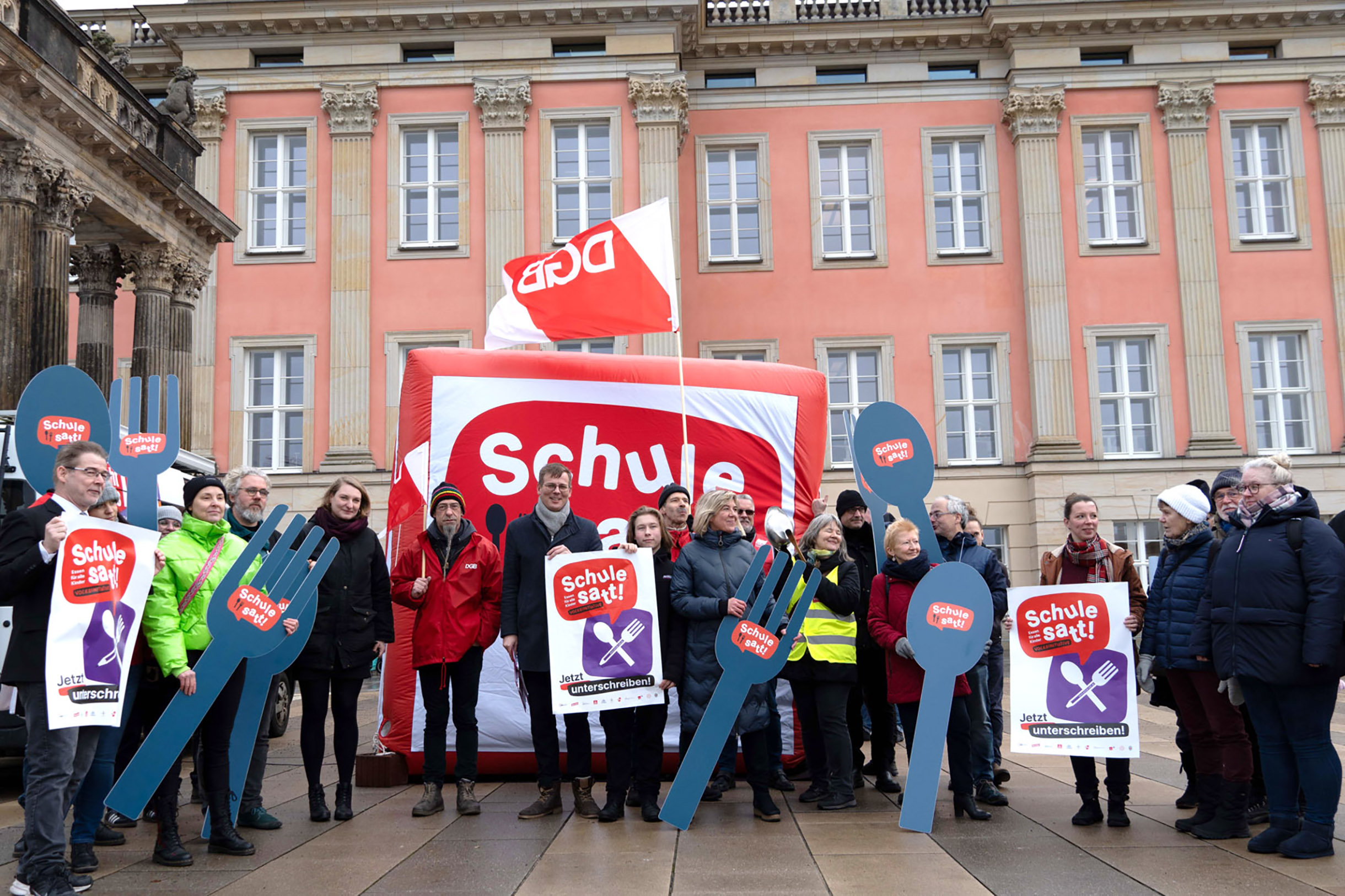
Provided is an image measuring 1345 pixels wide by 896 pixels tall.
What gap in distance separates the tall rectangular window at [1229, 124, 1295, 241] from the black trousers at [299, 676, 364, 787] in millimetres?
22925

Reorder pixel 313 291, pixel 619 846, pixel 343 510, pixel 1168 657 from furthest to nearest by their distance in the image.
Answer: pixel 313 291 → pixel 343 510 → pixel 1168 657 → pixel 619 846

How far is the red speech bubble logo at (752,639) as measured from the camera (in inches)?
246

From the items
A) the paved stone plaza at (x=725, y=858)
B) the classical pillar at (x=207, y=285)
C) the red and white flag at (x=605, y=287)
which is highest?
the classical pillar at (x=207, y=285)

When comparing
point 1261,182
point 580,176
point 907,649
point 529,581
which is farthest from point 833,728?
point 1261,182

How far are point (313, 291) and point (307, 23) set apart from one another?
17.6 feet

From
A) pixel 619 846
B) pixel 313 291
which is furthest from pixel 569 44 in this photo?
pixel 619 846

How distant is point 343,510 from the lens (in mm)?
6438

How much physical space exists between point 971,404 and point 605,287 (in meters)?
16.9

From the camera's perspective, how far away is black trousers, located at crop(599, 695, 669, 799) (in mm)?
6344

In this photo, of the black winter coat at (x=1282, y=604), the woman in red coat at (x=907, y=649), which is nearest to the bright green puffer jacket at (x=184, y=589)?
→ the woman in red coat at (x=907, y=649)

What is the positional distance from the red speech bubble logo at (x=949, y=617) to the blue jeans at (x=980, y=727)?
34cm

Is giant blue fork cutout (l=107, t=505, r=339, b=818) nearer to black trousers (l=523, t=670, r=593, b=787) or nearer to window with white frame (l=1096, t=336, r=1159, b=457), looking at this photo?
black trousers (l=523, t=670, r=593, b=787)

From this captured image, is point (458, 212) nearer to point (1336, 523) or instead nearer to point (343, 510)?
point (343, 510)

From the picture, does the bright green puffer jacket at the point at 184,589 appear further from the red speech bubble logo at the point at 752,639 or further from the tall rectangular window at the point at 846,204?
the tall rectangular window at the point at 846,204
